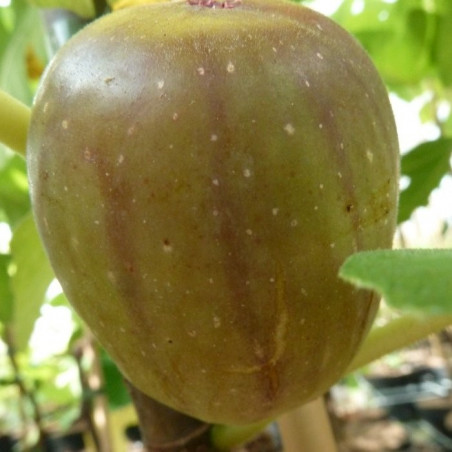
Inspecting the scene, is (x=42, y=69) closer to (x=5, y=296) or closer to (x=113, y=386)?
(x=5, y=296)

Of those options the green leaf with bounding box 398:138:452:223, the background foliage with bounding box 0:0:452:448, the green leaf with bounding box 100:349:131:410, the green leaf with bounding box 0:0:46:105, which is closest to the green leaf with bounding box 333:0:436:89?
the background foliage with bounding box 0:0:452:448

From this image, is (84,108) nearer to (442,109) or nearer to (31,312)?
(31,312)

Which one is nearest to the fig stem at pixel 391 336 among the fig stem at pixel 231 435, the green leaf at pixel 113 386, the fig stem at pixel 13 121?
the fig stem at pixel 231 435

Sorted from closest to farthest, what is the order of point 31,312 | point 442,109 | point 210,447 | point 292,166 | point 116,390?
point 292,166 → point 210,447 → point 31,312 → point 116,390 → point 442,109

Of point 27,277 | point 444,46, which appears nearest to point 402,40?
point 444,46

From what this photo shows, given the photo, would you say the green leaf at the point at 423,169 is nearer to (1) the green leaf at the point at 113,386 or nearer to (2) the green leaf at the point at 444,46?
(2) the green leaf at the point at 444,46

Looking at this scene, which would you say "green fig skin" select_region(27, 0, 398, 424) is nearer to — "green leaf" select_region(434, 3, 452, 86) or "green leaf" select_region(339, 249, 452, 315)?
"green leaf" select_region(339, 249, 452, 315)

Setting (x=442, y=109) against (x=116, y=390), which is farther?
(x=442, y=109)

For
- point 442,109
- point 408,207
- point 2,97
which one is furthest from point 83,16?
point 442,109

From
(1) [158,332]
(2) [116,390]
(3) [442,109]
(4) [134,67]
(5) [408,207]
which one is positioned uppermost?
(4) [134,67]
